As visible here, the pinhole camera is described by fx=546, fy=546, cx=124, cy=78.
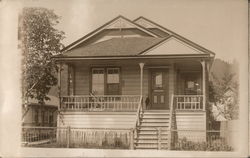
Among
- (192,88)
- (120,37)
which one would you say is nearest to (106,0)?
(120,37)

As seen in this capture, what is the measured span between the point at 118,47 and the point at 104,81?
30 centimetres

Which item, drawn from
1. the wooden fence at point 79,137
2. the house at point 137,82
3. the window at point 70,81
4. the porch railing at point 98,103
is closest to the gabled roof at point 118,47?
the house at point 137,82

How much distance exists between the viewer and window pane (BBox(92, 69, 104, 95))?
404cm

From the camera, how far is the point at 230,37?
12.5 ft

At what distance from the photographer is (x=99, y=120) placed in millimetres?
3949

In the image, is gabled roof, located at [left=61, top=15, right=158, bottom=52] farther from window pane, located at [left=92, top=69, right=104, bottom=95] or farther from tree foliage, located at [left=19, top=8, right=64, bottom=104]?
window pane, located at [left=92, top=69, right=104, bottom=95]

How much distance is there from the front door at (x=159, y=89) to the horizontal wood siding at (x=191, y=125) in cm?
15

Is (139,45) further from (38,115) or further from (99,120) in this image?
(38,115)

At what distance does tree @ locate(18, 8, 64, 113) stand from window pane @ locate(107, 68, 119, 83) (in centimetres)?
40

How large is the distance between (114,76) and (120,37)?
30cm

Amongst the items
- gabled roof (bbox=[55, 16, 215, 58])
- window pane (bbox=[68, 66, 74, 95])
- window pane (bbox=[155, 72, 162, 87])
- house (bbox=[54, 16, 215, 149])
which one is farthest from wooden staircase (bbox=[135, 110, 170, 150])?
window pane (bbox=[68, 66, 74, 95])

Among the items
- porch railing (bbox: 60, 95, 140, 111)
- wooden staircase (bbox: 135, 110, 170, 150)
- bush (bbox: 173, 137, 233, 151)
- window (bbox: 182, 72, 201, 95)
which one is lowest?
bush (bbox: 173, 137, 233, 151)

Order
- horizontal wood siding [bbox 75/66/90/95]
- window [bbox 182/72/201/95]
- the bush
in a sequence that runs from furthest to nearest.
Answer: horizontal wood siding [bbox 75/66/90/95]
window [bbox 182/72/201/95]
the bush

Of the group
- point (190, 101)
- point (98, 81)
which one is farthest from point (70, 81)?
point (190, 101)
